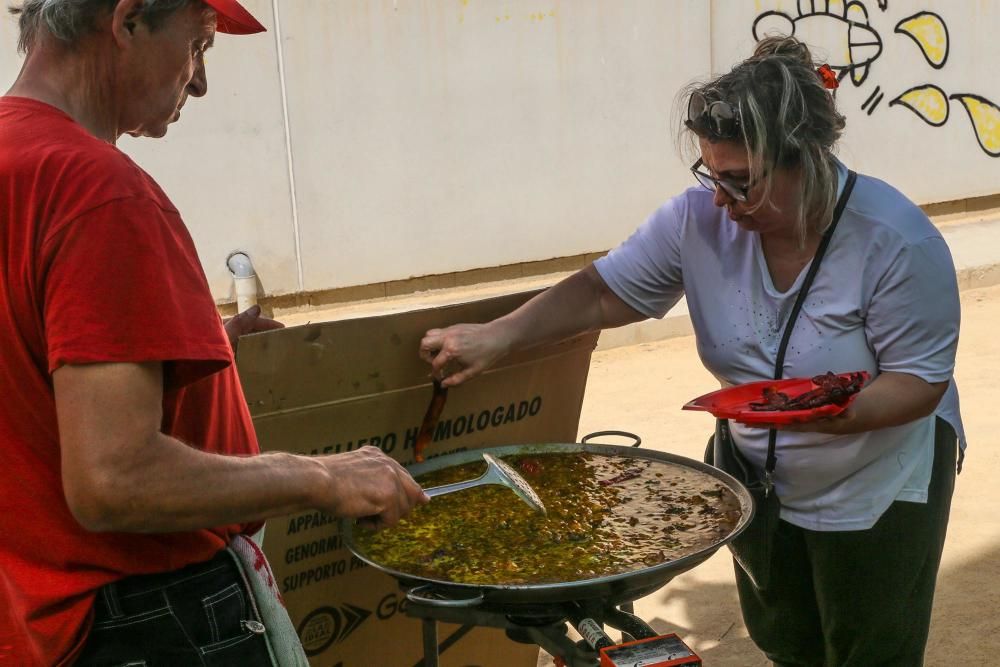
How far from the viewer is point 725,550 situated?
4859 millimetres

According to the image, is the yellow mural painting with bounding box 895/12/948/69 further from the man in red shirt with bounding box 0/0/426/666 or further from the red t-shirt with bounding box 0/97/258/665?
the red t-shirt with bounding box 0/97/258/665

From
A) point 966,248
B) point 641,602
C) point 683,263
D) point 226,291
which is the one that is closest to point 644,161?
point 966,248

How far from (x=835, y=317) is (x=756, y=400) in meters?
0.26

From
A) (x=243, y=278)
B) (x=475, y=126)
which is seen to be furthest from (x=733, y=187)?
(x=475, y=126)

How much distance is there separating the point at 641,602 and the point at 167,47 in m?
3.29

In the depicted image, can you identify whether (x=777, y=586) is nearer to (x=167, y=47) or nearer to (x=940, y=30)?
(x=167, y=47)

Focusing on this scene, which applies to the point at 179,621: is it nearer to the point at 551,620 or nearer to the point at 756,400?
the point at 551,620

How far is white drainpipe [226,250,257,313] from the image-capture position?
8.22 meters

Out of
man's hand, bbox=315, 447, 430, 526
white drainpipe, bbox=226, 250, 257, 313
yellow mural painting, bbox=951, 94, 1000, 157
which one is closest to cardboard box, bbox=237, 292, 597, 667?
man's hand, bbox=315, 447, 430, 526

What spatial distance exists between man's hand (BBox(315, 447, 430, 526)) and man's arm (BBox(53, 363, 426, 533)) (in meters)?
0.05

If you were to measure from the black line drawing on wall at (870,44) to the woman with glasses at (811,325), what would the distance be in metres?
8.36

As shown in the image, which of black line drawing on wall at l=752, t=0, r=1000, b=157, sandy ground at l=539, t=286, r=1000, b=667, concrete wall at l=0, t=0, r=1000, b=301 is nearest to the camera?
sandy ground at l=539, t=286, r=1000, b=667

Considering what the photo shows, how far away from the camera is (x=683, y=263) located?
107 inches

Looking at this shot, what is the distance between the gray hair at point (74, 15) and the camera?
1.58 meters
